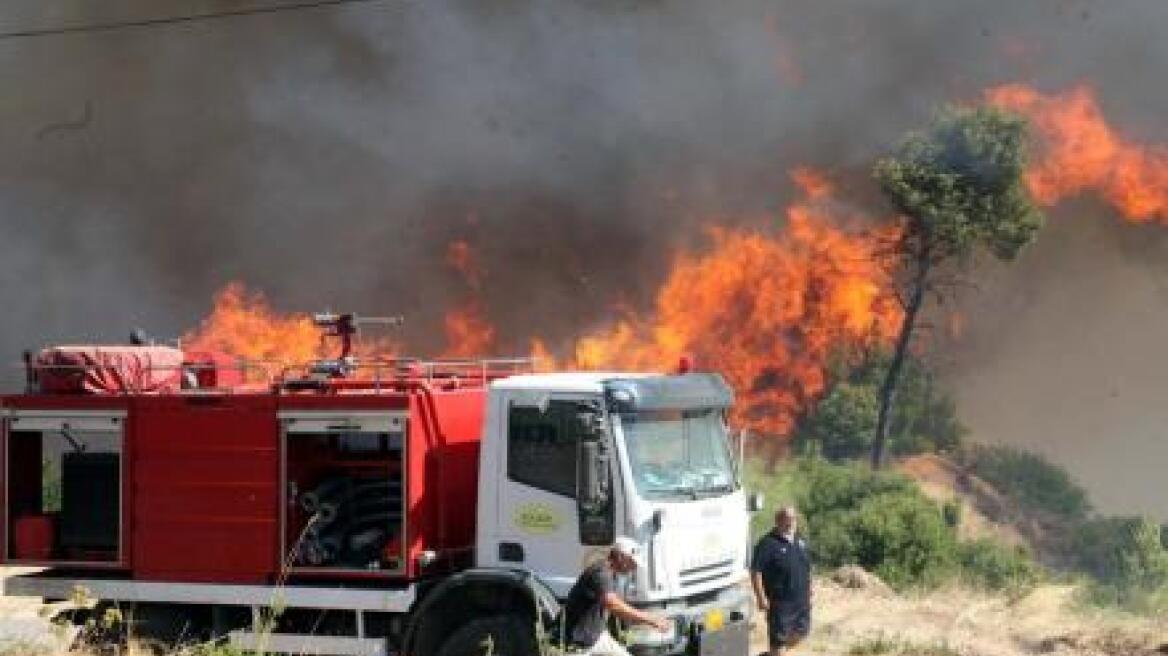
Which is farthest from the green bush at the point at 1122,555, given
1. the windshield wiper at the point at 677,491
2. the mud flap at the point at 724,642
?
the windshield wiper at the point at 677,491

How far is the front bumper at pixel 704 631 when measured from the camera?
9281 mm

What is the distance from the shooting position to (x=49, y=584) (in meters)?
10.9

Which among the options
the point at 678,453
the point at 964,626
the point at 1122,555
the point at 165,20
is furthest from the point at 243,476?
the point at 165,20

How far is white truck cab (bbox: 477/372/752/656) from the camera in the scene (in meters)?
9.44

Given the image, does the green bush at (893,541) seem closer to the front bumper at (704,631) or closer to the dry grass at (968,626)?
the dry grass at (968,626)

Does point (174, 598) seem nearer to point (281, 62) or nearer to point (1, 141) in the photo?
point (281, 62)

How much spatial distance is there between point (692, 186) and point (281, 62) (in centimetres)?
915

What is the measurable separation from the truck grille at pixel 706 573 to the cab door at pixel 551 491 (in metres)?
0.66

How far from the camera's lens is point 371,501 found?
10.4 meters

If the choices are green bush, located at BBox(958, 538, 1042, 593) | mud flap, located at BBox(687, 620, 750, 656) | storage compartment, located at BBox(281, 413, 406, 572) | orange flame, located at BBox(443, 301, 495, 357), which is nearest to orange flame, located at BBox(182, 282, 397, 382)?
orange flame, located at BBox(443, 301, 495, 357)

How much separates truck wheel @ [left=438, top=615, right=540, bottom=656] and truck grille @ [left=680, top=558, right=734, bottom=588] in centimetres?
108

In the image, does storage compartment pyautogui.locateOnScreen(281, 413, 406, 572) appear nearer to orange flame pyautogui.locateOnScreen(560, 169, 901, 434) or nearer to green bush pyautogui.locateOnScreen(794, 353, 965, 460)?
orange flame pyautogui.locateOnScreen(560, 169, 901, 434)

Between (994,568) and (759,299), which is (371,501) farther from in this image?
(759,299)

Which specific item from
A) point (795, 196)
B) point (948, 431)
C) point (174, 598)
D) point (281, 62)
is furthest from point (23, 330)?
point (174, 598)
